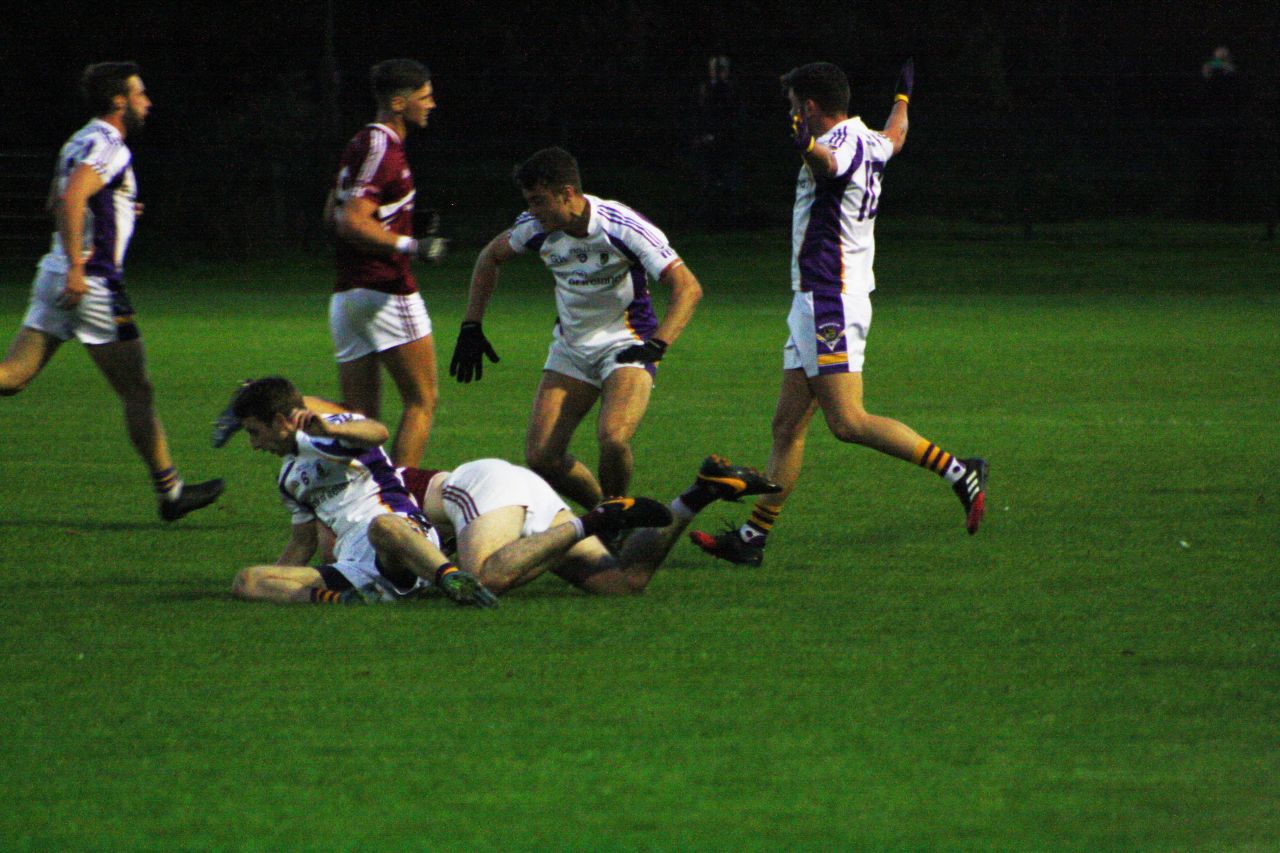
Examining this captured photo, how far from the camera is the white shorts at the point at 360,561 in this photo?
290 inches

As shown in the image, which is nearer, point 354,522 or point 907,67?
point 354,522

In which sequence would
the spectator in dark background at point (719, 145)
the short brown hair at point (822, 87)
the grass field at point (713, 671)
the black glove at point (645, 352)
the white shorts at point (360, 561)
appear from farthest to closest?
1. the spectator in dark background at point (719, 145)
2. the short brown hair at point (822, 87)
3. the black glove at point (645, 352)
4. the white shorts at point (360, 561)
5. the grass field at point (713, 671)

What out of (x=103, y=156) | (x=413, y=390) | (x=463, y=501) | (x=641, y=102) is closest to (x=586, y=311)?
(x=413, y=390)

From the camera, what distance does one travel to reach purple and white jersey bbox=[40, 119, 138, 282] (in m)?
9.08

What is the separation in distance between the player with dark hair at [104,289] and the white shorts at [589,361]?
5.82 ft

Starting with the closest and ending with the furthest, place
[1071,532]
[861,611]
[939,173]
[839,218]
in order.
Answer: [861,611]
[839,218]
[1071,532]
[939,173]

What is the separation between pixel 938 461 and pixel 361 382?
2565 mm

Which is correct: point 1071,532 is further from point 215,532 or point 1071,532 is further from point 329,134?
point 329,134

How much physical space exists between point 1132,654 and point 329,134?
25545 millimetres

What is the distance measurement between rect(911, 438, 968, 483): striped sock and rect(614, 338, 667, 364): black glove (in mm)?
1181

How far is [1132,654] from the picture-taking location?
6.54 metres

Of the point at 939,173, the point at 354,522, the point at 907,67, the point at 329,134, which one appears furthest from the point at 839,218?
the point at 939,173

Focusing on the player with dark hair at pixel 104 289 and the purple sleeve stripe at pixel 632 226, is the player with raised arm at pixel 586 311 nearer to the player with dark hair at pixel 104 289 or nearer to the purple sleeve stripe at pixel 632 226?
the purple sleeve stripe at pixel 632 226

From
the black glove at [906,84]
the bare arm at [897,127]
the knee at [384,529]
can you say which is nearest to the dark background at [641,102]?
the black glove at [906,84]
